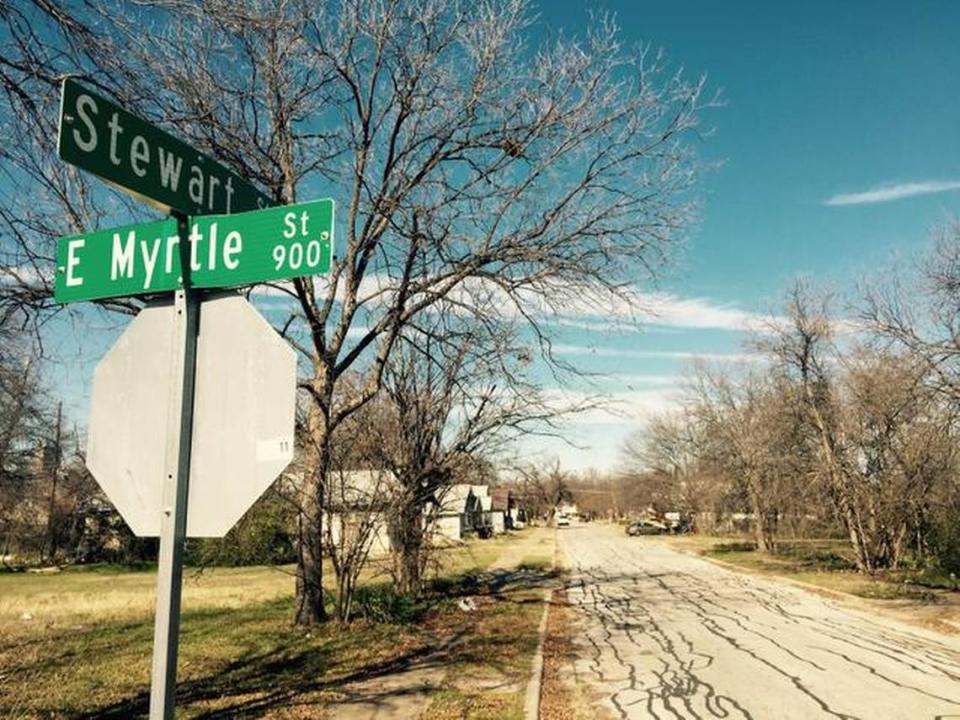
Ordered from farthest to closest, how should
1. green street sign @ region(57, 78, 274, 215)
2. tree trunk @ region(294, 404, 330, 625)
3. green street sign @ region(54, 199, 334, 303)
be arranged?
tree trunk @ region(294, 404, 330, 625) → green street sign @ region(54, 199, 334, 303) → green street sign @ region(57, 78, 274, 215)

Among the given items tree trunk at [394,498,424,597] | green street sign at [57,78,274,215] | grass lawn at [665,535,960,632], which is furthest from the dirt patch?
grass lawn at [665,535,960,632]

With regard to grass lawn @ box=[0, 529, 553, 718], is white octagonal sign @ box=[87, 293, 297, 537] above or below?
above

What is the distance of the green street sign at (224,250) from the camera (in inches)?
117

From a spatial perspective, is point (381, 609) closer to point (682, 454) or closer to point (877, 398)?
point (877, 398)

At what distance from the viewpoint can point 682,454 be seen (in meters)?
61.0

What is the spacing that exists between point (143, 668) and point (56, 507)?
33157 millimetres

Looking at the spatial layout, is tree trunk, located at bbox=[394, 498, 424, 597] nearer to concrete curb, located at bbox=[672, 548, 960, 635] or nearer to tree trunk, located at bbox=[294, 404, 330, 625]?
tree trunk, located at bbox=[294, 404, 330, 625]

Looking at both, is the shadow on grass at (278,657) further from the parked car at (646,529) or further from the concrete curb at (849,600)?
the parked car at (646,529)

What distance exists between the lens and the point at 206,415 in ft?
9.37

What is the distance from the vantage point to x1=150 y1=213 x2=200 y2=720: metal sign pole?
263 centimetres

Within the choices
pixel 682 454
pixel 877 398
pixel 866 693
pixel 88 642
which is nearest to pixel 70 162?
pixel 866 693

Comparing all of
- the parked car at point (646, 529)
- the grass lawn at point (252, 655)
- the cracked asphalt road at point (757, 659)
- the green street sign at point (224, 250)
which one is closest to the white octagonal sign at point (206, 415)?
the green street sign at point (224, 250)

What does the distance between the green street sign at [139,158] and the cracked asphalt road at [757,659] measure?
662cm

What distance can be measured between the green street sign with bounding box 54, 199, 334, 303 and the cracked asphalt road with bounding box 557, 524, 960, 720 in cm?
642
